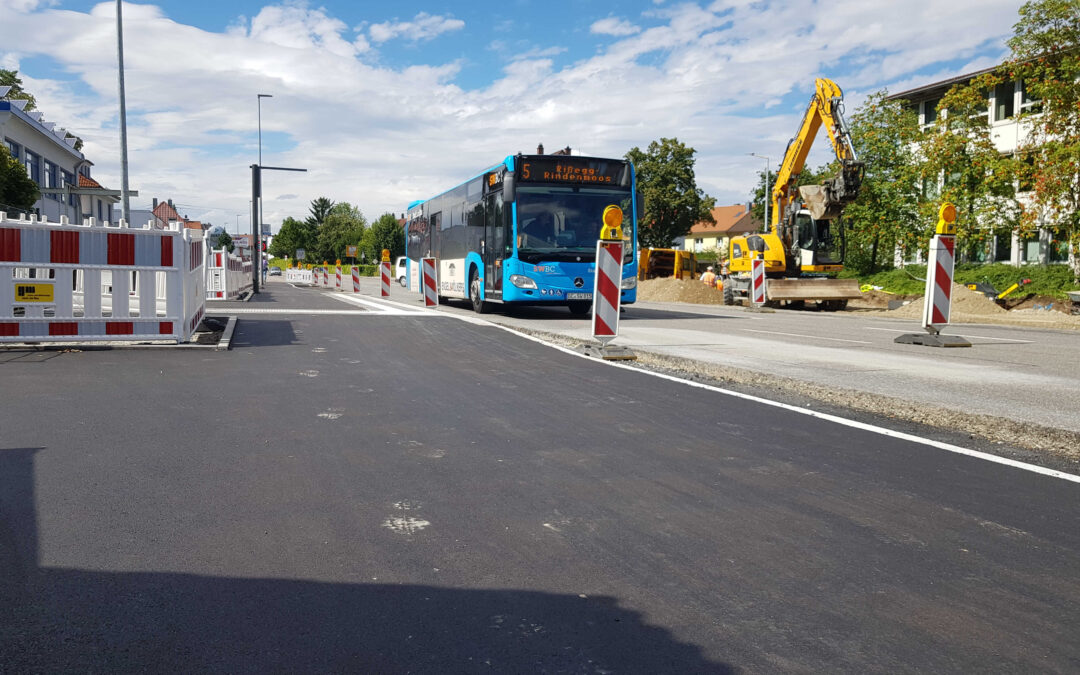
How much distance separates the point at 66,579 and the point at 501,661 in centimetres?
164

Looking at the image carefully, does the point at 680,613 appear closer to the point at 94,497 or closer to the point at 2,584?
the point at 2,584

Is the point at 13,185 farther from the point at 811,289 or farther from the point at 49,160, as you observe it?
the point at 811,289

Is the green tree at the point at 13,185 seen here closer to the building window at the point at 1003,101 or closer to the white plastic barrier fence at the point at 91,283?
the white plastic barrier fence at the point at 91,283

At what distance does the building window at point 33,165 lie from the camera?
40.3m

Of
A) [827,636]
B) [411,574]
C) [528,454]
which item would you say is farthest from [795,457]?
[411,574]

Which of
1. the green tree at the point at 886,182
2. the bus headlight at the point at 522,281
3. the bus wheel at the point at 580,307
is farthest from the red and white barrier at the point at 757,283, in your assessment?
the green tree at the point at 886,182

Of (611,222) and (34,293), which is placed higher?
(611,222)

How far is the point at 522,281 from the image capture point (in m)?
17.8

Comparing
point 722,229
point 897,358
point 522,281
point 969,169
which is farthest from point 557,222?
point 722,229

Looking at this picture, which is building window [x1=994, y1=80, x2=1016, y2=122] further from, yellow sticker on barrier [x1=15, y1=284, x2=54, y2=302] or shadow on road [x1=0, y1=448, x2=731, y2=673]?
shadow on road [x1=0, y1=448, x2=731, y2=673]

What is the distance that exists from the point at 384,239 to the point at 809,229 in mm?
111956

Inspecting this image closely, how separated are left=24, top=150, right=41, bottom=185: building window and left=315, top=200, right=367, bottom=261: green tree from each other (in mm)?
98316

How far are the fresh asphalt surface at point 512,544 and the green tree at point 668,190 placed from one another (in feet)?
187

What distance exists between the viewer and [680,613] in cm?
277
